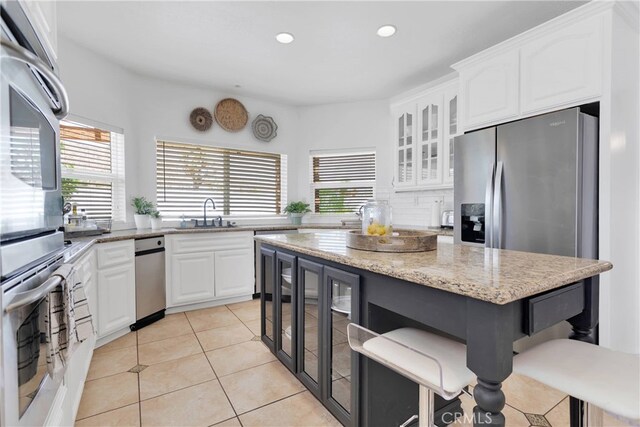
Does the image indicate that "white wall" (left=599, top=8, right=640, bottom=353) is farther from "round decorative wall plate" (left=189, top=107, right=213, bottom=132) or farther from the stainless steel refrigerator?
"round decorative wall plate" (left=189, top=107, right=213, bottom=132)

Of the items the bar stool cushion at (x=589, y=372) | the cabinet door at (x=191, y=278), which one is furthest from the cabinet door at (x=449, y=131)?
the cabinet door at (x=191, y=278)

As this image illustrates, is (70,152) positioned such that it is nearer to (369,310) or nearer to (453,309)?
(369,310)

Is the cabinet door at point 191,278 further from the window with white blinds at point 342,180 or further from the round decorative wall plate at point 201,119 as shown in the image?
the window with white blinds at point 342,180

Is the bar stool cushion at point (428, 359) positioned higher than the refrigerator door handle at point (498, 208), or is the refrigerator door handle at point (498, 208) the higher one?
the refrigerator door handle at point (498, 208)

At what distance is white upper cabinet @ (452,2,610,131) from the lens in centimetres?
201

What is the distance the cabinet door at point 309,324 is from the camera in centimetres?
170

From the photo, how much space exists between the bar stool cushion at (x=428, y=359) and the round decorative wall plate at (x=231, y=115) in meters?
3.65

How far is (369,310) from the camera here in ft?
4.44

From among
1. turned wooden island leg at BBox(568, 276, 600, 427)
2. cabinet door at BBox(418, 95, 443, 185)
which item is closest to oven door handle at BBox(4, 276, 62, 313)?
turned wooden island leg at BBox(568, 276, 600, 427)

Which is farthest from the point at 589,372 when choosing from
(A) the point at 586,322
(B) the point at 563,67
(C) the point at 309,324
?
(B) the point at 563,67

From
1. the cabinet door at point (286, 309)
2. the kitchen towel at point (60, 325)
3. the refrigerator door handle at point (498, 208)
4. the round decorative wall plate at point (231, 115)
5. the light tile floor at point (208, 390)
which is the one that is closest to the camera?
Result: the kitchen towel at point (60, 325)

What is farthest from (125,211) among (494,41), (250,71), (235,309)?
(494,41)

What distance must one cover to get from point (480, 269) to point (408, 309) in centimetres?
29

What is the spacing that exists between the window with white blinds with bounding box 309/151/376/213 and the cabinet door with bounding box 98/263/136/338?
2636 millimetres
